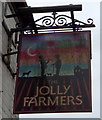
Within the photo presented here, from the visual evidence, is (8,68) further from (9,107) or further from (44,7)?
(44,7)

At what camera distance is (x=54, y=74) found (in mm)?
8852

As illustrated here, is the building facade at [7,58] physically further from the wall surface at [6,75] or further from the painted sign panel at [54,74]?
the painted sign panel at [54,74]

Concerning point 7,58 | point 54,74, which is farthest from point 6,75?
point 54,74

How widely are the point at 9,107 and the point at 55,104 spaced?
88.6 inches

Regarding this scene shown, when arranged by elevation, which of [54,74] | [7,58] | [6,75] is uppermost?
[7,58]

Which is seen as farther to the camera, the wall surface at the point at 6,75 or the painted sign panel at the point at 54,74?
the wall surface at the point at 6,75

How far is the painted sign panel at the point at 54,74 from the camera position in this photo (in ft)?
27.4

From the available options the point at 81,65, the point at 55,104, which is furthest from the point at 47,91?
the point at 81,65

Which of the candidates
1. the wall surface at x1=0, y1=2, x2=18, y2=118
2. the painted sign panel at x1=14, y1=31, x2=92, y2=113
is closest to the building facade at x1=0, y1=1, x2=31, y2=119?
the wall surface at x1=0, y1=2, x2=18, y2=118

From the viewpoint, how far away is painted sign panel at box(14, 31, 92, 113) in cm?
836

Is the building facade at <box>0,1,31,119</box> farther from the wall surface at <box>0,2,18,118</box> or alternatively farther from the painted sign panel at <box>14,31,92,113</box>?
the painted sign panel at <box>14,31,92,113</box>

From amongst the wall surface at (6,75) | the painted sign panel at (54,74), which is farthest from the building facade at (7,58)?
the painted sign panel at (54,74)

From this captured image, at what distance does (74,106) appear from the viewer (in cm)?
823

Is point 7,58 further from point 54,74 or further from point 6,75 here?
point 54,74
